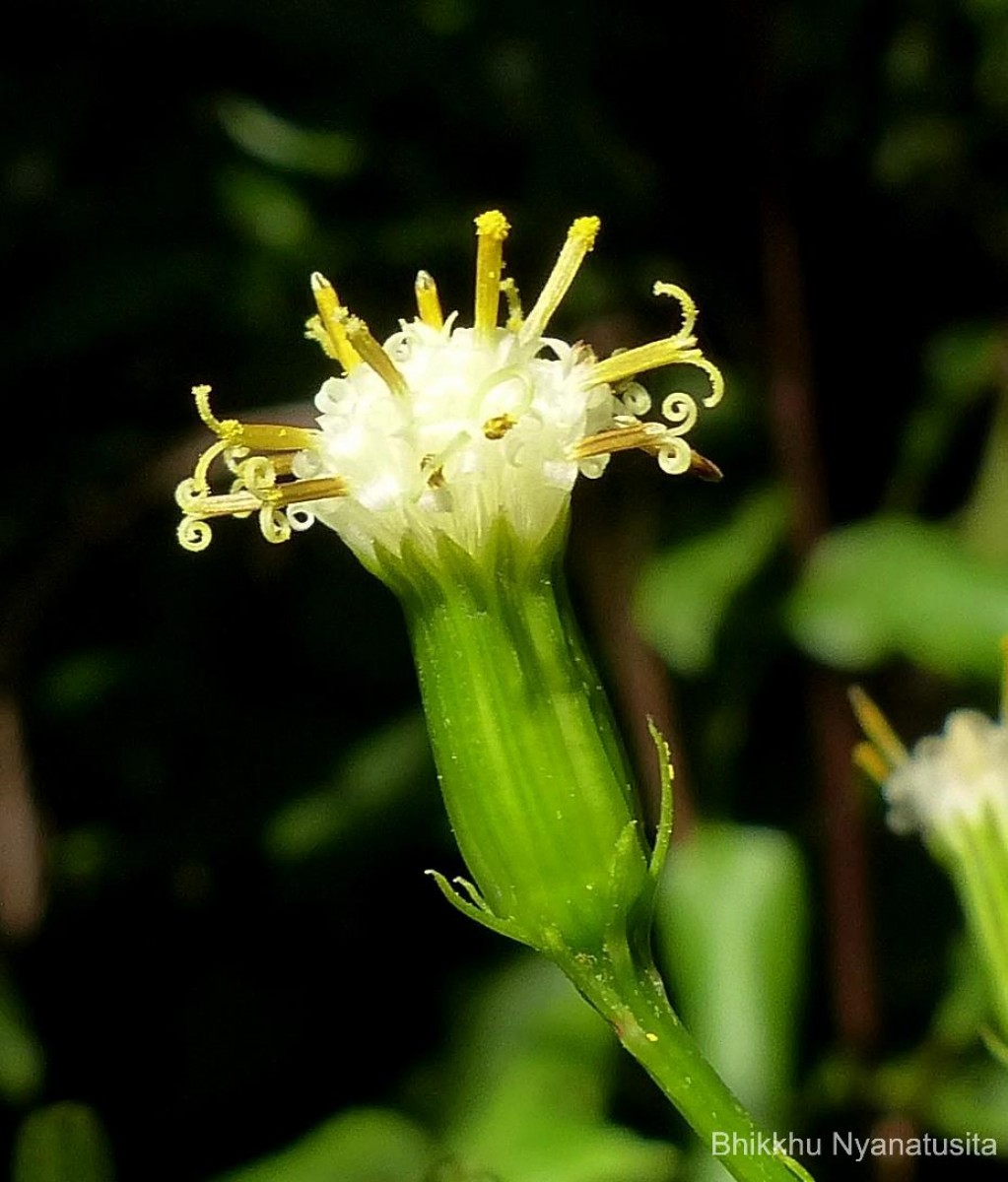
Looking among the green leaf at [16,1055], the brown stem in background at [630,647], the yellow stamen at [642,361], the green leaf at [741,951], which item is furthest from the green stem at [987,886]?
the green leaf at [16,1055]

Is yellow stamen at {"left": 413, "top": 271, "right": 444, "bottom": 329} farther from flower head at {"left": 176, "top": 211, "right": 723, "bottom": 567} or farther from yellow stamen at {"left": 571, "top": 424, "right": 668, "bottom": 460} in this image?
yellow stamen at {"left": 571, "top": 424, "right": 668, "bottom": 460}

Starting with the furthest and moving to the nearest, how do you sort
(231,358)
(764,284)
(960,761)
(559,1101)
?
(231,358) → (764,284) → (559,1101) → (960,761)

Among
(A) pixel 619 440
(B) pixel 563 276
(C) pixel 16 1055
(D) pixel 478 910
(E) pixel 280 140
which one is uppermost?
(E) pixel 280 140

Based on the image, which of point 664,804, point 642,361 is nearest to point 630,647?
point 642,361

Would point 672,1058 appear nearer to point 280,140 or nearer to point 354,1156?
point 354,1156

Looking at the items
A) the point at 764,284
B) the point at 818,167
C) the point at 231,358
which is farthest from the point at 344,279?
the point at 818,167

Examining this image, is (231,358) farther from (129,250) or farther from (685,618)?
(685,618)
